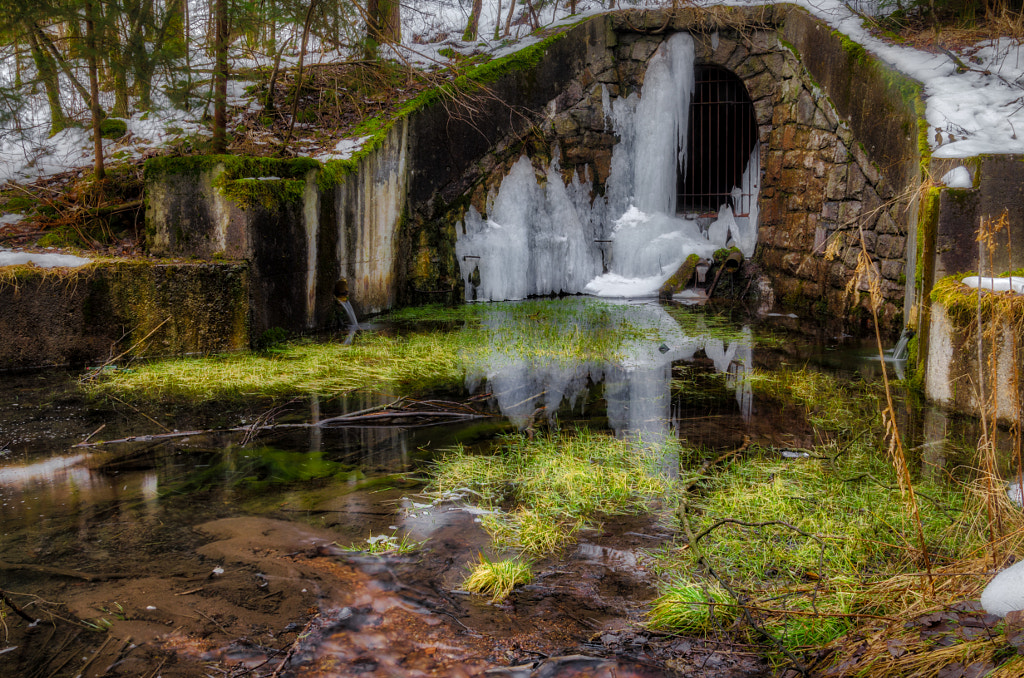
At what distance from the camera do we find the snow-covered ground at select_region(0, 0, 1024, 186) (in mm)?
6016

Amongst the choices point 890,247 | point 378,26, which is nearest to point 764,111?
point 890,247

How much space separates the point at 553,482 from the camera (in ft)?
12.1

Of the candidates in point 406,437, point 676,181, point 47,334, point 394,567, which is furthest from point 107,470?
point 676,181

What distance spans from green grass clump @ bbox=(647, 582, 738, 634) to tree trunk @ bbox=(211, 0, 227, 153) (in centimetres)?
692

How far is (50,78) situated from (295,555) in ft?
22.9

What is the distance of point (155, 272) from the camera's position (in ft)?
21.2

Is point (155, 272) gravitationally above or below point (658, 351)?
above

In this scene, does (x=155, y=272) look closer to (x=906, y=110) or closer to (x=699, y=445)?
(x=699, y=445)

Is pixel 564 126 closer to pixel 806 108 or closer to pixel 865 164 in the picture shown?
pixel 806 108

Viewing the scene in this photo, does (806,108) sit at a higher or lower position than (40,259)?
higher

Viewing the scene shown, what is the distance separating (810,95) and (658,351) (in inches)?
185

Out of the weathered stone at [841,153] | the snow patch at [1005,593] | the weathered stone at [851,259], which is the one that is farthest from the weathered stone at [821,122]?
the snow patch at [1005,593]

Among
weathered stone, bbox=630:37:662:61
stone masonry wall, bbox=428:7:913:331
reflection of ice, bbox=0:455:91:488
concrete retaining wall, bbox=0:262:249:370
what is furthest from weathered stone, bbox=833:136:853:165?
reflection of ice, bbox=0:455:91:488

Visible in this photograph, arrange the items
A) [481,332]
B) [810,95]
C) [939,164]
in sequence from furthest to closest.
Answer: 1. [810,95]
2. [481,332]
3. [939,164]
